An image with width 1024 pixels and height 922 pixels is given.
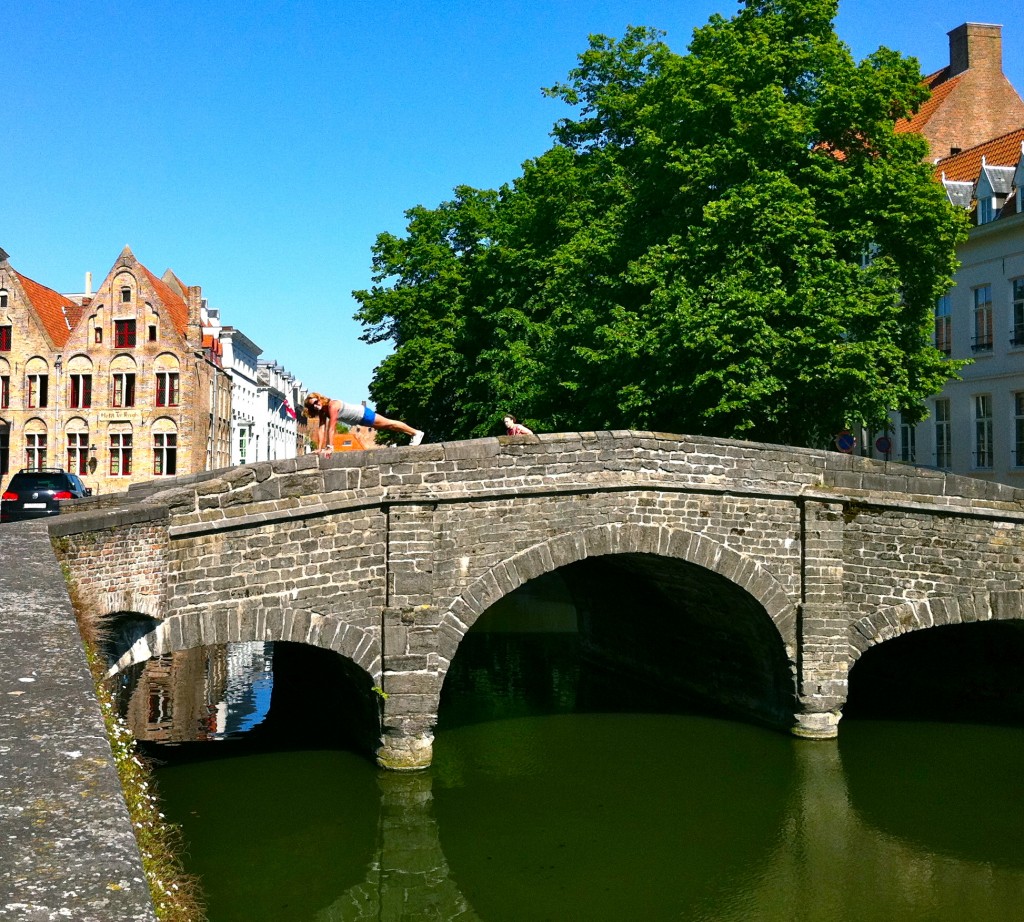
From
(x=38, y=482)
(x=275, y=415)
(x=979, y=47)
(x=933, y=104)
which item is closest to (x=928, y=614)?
(x=38, y=482)

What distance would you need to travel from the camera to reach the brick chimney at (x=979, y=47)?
3173 centimetres

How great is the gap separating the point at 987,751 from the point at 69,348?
3763cm

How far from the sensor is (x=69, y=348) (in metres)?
41.9

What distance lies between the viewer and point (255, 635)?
11.1 m

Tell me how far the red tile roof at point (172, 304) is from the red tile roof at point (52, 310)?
3.76m

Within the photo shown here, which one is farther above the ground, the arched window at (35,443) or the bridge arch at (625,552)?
the arched window at (35,443)

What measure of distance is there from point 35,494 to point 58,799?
18.7m

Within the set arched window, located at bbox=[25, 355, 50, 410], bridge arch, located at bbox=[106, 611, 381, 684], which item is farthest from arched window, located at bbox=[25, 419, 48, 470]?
bridge arch, located at bbox=[106, 611, 381, 684]

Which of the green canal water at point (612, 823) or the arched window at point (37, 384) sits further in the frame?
the arched window at point (37, 384)

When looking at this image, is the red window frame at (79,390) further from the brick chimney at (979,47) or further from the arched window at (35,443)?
the brick chimney at (979,47)

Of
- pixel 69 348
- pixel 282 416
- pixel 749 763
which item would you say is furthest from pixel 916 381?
pixel 282 416

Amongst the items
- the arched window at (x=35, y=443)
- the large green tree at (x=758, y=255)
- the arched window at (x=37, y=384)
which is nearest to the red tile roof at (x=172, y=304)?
the arched window at (x=37, y=384)

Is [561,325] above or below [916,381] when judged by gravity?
above

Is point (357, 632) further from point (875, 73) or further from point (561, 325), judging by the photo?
point (875, 73)
